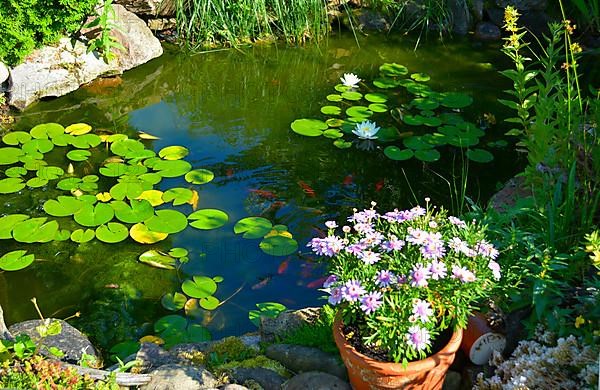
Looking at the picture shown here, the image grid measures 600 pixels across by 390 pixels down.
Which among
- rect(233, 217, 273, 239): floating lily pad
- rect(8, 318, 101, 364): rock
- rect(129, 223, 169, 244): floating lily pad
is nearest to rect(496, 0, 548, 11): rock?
rect(233, 217, 273, 239): floating lily pad

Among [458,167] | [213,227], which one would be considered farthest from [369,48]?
[213,227]

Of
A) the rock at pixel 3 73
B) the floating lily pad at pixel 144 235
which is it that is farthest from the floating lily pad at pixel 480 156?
the rock at pixel 3 73

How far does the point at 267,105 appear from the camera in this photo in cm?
492

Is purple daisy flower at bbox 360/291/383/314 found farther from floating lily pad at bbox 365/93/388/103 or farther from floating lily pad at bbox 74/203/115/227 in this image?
floating lily pad at bbox 365/93/388/103

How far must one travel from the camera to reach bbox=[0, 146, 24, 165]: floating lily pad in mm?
4047

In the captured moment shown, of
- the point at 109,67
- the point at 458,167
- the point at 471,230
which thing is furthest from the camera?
the point at 109,67

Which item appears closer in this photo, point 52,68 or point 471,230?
point 471,230

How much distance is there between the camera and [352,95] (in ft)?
16.3

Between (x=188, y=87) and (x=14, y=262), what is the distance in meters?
2.29

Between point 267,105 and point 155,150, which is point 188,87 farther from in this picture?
point 155,150

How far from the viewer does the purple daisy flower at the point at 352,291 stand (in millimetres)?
→ 1967

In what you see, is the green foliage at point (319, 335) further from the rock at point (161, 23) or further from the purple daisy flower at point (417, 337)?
the rock at point (161, 23)

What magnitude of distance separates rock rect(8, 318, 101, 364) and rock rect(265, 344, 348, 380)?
0.75 metres

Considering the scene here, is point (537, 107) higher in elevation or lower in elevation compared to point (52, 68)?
higher
